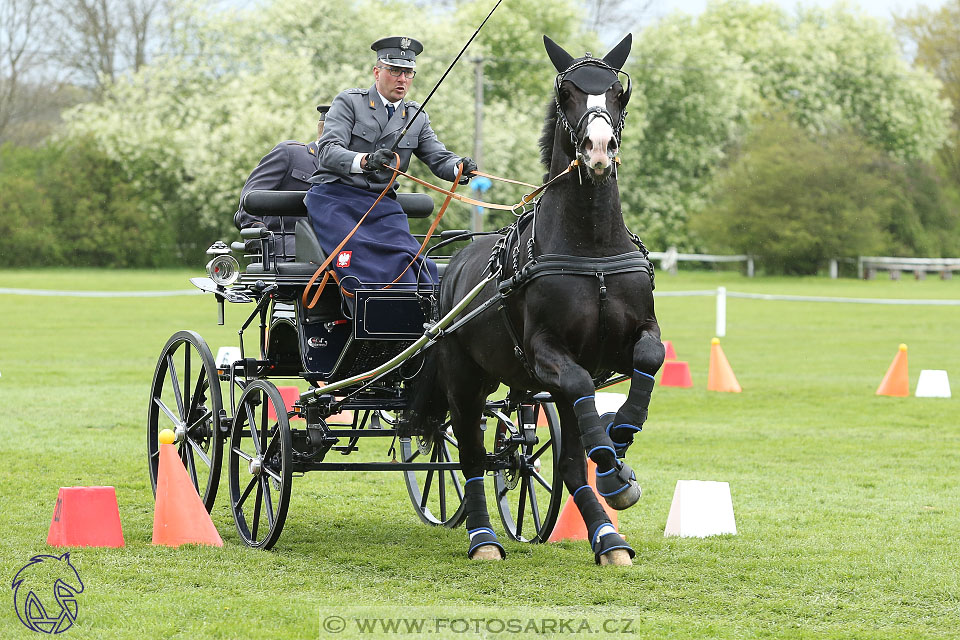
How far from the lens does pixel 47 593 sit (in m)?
5.20

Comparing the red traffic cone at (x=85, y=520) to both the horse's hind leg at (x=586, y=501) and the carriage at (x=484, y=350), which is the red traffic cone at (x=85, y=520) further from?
the horse's hind leg at (x=586, y=501)

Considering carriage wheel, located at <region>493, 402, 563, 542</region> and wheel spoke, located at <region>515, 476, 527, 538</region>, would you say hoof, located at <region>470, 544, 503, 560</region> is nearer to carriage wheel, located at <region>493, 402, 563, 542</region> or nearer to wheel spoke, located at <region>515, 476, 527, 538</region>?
carriage wheel, located at <region>493, 402, 563, 542</region>

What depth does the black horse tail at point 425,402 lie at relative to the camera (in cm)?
661

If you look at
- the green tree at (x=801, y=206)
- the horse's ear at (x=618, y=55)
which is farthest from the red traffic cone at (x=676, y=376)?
the green tree at (x=801, y=206)

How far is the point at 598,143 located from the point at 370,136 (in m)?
1.97

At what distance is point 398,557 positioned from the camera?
6.21 metres

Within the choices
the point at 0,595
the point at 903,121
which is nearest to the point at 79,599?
the point at 0,595

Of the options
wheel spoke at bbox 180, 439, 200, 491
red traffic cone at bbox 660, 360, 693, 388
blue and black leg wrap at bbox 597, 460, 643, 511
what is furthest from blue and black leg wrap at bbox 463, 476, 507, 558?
red traffic cone at bbox 660, 360, 693, 388

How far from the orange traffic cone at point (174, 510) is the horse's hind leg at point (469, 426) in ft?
4.24

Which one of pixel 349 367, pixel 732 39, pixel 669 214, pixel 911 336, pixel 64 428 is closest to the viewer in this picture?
pixel 349 367

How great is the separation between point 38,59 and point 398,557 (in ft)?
173

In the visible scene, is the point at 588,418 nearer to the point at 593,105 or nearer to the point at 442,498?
the point at 593,105

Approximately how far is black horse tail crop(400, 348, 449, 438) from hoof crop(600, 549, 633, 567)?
1.32 m

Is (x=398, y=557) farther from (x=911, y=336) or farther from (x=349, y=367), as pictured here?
(x=911, y=336)
